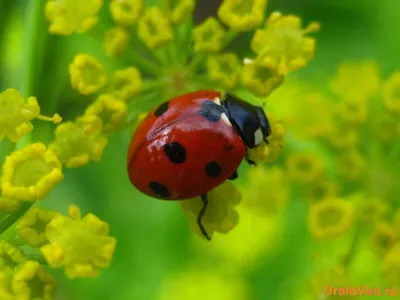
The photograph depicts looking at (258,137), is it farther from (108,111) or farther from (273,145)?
(108,111)

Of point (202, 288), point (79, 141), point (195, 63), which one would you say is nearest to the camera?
point (79, 141)

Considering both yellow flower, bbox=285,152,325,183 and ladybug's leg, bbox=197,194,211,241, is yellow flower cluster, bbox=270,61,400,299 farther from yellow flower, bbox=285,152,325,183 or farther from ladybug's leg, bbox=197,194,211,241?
ladybug's leg, bbox=197,194,211,241

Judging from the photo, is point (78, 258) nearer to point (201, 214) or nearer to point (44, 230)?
point (44, 230)

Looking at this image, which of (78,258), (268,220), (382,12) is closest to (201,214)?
(78,258)

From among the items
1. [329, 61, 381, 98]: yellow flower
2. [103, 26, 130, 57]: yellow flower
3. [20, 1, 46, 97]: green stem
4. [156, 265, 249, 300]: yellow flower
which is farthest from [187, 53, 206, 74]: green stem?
[156, 265, 249, 300]: yellow flower

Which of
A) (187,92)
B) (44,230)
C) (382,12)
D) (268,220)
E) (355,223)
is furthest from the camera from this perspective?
(382,12)

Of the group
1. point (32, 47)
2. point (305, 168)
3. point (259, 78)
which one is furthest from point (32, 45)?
point (305, 168)
